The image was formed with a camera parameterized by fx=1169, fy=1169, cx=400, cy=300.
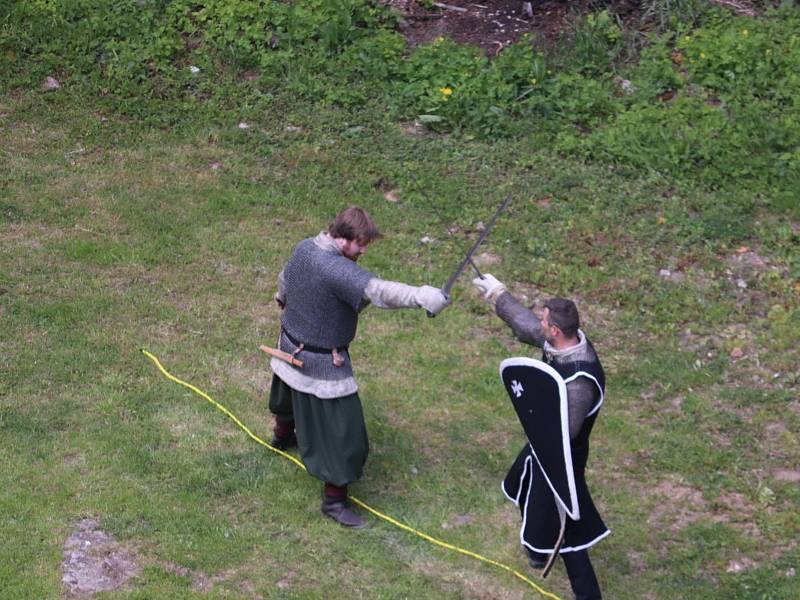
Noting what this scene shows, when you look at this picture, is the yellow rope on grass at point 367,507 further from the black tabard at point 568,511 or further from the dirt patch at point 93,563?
the dirt patch at point 93,563

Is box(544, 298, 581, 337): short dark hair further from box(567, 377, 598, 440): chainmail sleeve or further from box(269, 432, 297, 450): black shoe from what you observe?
box(269, 432, 297, 450): black shoe

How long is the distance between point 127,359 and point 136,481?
51.6 inches

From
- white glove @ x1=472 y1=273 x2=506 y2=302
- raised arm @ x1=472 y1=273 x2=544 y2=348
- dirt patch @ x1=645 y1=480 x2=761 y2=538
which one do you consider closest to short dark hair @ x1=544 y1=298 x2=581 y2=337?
raised arm @ x1=472 y1=273 x2=544 y2=348

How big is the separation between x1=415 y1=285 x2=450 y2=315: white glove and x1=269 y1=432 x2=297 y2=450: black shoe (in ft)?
5.24

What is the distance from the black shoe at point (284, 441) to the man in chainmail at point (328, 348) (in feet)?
1.39

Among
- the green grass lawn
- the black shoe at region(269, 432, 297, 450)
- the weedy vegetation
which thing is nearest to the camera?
the green grass lawn

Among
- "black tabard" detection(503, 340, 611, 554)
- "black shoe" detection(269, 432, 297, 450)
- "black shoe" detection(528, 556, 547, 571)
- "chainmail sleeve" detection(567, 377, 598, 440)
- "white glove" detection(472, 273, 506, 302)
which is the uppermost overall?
"white glove" detection(472, 273, 506, 302)

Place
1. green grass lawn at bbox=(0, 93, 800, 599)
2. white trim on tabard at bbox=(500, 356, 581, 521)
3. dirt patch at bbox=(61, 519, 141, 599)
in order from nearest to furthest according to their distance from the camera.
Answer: white trim on tabard at bbox=(500, 356, 581, 521) → dirt patch at bbox=(61, 519, 141, 599) → green grass lawn at bbox=(0, 93, 800, 599)

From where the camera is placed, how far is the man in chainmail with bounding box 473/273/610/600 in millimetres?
5477

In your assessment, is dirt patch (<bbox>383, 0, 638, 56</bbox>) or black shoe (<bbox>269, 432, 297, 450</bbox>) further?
dirt patch (<bbox>383, 0, 638, 56</bbox>)

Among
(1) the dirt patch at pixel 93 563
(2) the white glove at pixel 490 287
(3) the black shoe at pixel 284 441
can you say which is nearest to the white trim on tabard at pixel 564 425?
(2) the white glove at pixel 490 287

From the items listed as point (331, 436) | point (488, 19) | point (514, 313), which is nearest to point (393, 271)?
point (331, 436)

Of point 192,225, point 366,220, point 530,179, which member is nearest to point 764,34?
point 530,179

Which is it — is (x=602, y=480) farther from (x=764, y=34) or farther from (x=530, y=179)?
(x=764, y=34)
